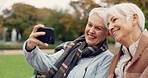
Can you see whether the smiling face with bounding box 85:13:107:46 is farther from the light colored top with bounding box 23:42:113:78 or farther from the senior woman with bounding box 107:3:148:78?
the senior woman with bounding box 107:3:148:78

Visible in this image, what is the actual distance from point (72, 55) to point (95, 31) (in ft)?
0.80

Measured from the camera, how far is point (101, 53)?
2.30 meters

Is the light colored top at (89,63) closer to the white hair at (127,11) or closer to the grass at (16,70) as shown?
the white hair at (127,11)

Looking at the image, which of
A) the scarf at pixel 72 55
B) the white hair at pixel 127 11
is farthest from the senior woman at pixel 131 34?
the scarf at pixel 72 55

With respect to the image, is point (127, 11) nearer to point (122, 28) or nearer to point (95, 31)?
point (122, 28)

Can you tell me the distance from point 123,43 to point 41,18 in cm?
3810

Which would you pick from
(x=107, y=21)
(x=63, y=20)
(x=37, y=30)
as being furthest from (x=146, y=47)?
(x=63, y=20)

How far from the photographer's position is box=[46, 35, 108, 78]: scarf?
2.29 meters

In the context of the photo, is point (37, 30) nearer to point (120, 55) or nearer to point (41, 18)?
point (120, 55)

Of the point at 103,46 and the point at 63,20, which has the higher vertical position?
the point at 103,46

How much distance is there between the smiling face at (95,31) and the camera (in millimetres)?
2211

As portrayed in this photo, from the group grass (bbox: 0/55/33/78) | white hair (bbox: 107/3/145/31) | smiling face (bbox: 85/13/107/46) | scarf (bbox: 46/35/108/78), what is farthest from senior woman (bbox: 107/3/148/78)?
grass (bbox: 0/55/33/78)

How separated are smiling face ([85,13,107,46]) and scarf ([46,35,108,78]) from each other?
40mm

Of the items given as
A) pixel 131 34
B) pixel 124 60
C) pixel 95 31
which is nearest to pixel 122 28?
pixel 131 34
